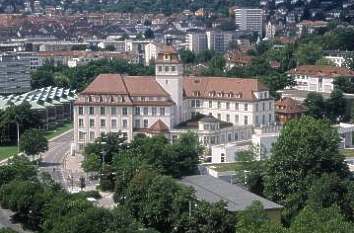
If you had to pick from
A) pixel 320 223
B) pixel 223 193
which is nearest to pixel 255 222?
pixel 320 223

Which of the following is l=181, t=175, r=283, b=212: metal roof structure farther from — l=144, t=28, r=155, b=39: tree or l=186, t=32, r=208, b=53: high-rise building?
l=144, t=28, r=155, b=39: tree

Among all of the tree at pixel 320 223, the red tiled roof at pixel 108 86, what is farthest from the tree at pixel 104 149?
the tree at pixel 320 223

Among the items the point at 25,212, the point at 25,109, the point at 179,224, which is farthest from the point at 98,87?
the point at 179,224

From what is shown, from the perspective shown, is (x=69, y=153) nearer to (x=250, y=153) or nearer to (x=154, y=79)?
(x=154, y=79)

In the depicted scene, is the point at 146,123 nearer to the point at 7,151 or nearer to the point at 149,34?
the point at 7,151

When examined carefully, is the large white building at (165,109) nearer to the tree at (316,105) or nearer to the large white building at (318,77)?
the tree at (316,105)

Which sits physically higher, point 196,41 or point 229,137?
point 196,41
